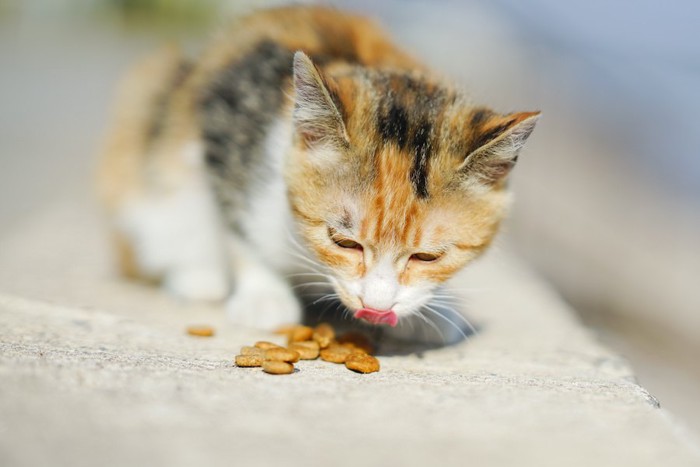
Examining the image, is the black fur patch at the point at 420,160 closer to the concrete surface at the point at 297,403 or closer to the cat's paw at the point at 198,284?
the concrete surface at the point at 297,403

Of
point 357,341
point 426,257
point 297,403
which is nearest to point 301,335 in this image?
point 357,341

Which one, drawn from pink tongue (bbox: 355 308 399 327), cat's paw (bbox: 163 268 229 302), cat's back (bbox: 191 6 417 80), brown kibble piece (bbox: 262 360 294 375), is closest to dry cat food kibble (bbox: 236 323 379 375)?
brown kibble piece (bbox: 262 360 294 375)

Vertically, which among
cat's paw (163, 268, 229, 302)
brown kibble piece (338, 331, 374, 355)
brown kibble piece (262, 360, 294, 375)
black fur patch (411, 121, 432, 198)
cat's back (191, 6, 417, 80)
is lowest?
cat's paw (163, 268, 229, 302)

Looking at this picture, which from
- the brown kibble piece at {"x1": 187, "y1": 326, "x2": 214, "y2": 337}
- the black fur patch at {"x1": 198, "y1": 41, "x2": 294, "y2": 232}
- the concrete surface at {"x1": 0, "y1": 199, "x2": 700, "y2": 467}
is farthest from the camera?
the black fur patch at {"x1": 198, "y1": 41, "x2": 294, "y2": 232}

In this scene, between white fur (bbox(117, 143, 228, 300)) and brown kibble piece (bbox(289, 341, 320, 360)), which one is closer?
brown kibble piece (bbox(289, 341, 320, 360))

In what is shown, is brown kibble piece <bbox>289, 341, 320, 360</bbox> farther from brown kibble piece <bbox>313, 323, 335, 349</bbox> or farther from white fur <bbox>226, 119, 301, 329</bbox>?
white fur <bbox>226, 119, 301, 329</bbox>

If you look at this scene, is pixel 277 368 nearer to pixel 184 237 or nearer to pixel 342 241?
pixel 342 241

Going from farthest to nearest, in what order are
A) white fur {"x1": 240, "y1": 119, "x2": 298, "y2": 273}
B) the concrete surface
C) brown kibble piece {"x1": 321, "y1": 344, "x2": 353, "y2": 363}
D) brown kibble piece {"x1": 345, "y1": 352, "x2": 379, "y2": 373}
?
white fur {"x1": 240, "y1": 119, "x2": 298, "y2": 273} → brown kibble piece {"x1": 321, "y1": 344, "x2": 353, "y2": 363} → brown kibble piece {"x1": 345, "y1": 352, "x2": 379, "y2": 373} → the concrete surface
